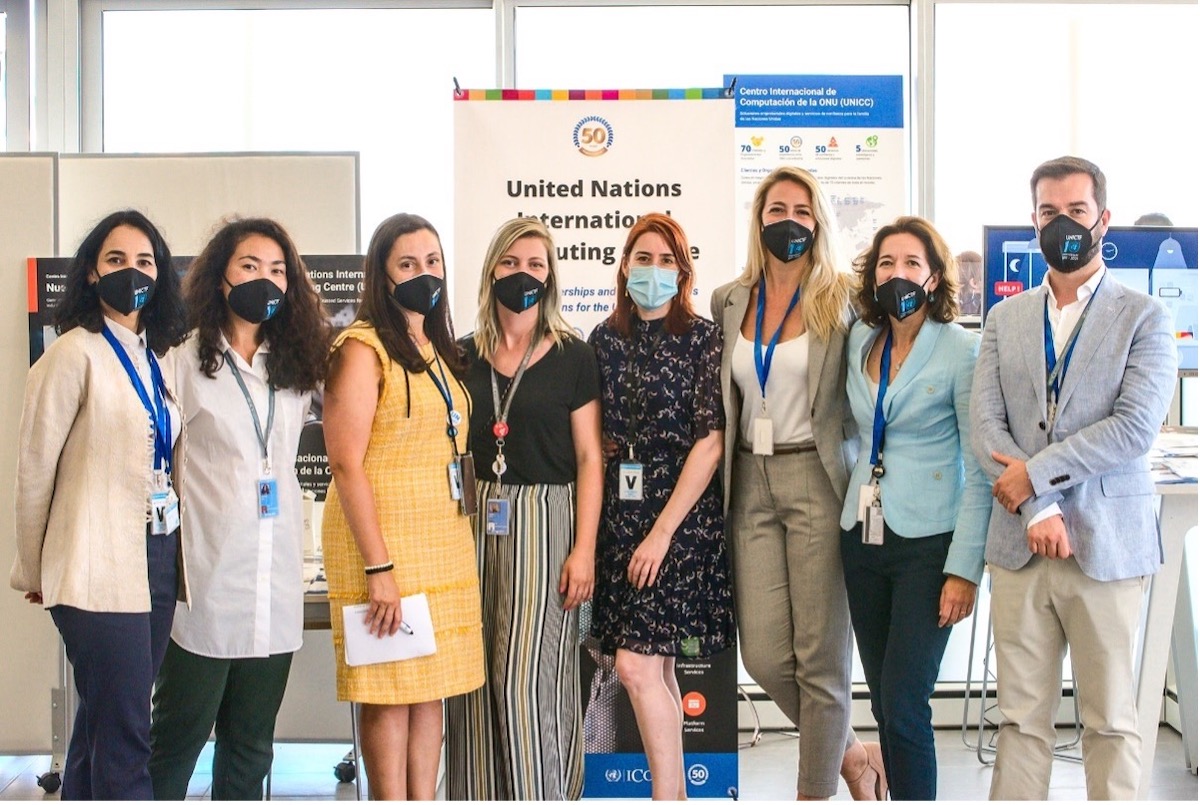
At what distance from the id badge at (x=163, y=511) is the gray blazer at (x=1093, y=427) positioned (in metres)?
1.85

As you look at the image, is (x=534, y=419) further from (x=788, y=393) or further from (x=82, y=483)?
(x=82, y=483)

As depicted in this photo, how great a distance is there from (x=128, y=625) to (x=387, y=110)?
2938 millimetres

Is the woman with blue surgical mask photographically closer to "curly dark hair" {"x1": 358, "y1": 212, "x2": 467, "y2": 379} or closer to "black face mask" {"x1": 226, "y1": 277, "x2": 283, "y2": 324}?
"curly dark hair" {"x1": 358, "y1": 212, "x2": 467, "y2": 379}

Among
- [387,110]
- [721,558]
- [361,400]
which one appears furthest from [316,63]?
[721,558]

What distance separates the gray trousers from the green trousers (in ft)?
3.91

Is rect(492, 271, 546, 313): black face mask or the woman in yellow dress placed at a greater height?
rect(492, 271, 546, 313): black face mask

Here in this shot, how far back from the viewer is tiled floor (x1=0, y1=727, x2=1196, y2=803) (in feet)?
12.4

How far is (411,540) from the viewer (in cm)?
259

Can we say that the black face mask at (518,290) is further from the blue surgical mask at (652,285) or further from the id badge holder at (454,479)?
the id badge holder at (454,479)

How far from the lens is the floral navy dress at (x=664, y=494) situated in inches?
113

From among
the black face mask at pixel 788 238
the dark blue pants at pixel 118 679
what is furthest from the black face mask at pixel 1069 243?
the dark blue pants at pixel 118 679

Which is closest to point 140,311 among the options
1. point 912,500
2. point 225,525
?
point 225,525

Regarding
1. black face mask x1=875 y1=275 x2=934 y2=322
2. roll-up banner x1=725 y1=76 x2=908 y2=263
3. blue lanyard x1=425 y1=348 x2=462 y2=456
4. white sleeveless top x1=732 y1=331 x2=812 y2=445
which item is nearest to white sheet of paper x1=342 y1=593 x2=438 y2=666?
blue lanyard x1=425 y1=348 x2=462 y2=456

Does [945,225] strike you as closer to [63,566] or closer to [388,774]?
[388,774]
